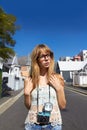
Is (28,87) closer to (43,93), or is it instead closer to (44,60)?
(43,93)

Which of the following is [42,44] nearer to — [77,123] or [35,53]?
[35,53]

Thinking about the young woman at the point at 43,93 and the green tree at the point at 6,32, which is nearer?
the young woman at the point at 43,93

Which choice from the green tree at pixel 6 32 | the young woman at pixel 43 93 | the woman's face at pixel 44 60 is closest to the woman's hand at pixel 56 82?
the young woman at pixel 43 93

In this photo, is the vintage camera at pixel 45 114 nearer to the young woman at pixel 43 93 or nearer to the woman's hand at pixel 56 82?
the young woman at pixel 43 93

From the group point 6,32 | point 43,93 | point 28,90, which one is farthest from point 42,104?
point 6,32

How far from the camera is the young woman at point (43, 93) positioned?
396 cm

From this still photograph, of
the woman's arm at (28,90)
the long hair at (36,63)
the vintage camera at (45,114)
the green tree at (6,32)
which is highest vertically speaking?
the green tree at (6,32)

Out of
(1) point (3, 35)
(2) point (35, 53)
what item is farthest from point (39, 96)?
(1) point (3, 35)

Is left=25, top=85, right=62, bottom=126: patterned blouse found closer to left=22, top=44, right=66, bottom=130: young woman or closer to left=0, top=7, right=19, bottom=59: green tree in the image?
left=22, top=44, right=66, bottom=130: young woman

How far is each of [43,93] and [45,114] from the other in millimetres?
277

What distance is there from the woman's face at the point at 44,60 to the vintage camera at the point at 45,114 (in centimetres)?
49

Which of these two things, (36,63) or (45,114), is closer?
(45,114)

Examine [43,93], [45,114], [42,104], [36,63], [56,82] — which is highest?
[36,63]

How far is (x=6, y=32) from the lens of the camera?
87.1 feet
